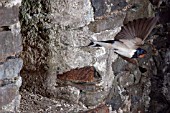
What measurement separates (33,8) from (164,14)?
2.84ft

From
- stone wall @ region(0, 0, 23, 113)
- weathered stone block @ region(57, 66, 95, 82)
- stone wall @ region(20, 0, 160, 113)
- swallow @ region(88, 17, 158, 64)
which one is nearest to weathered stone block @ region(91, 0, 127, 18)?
stone wall @ region(20, 0, 160, 113)

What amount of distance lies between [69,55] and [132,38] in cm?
38

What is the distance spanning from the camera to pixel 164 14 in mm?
2545

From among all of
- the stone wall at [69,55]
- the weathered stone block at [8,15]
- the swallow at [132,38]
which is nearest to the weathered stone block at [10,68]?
the weathered stone block at [8,15]

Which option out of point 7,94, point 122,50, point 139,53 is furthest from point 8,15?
point 139,53

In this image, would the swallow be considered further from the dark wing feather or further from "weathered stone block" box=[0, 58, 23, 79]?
"weathered stone block" box=[0, 58, 23, 79]

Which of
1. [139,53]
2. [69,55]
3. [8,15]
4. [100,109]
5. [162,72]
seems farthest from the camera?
[162,72]

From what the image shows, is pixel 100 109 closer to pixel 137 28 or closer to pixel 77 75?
pixel 77 75

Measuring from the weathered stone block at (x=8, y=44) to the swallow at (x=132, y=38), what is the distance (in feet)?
1.86

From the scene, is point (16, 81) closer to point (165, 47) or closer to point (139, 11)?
point (139, 11)

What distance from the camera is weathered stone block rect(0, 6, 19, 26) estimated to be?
63.6 inches

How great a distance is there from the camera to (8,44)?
1.67 m

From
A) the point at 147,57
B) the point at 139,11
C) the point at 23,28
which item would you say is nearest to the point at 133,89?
the point at 147,57

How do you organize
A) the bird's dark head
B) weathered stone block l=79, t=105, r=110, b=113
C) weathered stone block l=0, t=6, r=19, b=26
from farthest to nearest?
1. the bird's dark head
2. weathered stone block l=79, t=105, r=110, b=113
3. weathered stone block l=0, t=6, r=19, b=26
